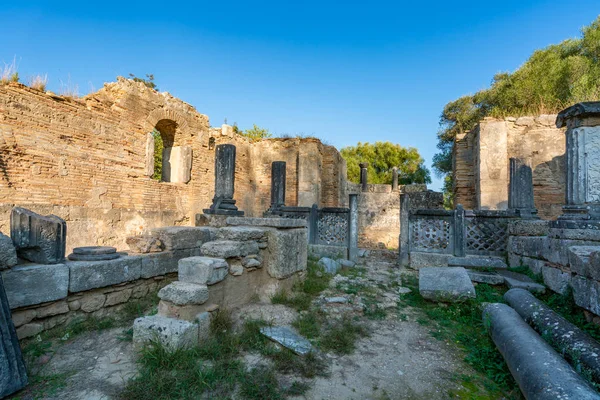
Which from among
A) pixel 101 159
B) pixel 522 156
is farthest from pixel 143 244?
pixel 522 156

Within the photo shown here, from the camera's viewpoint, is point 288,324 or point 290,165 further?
point 290,165

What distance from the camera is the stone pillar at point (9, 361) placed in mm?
1986

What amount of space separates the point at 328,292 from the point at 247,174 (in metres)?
10.5

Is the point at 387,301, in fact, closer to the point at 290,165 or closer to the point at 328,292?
the point at 328,292

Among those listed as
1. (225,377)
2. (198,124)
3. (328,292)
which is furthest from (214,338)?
(198,124)

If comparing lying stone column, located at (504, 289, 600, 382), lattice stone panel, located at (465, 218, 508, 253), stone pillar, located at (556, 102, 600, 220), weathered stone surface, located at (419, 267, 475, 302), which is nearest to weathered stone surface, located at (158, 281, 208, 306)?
weathered stone surface, located at (419, 267, 475, 302)

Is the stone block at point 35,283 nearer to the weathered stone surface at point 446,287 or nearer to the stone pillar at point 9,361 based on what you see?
the stone pillar at point 9,361

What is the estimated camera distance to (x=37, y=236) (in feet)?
9.88

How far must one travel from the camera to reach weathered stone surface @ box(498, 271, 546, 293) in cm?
432

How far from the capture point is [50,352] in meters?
2.65

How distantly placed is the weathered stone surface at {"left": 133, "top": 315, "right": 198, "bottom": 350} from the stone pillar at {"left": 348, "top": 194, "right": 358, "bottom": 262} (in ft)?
17.4

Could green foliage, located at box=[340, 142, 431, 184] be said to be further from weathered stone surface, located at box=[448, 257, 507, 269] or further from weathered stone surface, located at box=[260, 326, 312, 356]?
weathered stone surface, located at box=[260, 326, 312, 356]

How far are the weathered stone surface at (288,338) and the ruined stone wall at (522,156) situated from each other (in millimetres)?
10446

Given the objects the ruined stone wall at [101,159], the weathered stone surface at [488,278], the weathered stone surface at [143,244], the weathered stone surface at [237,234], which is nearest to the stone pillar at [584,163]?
the weathered stone surface at [488,278]
